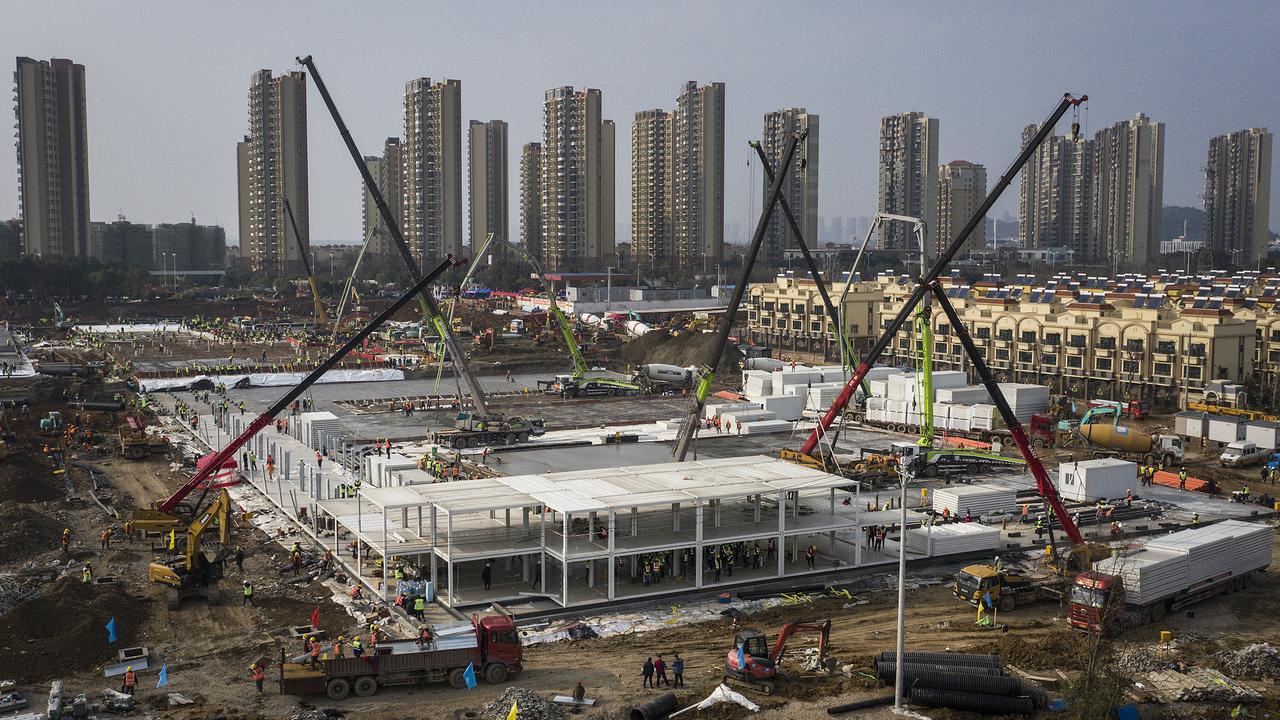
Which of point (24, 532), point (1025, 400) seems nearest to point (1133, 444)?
point (1025, 400)

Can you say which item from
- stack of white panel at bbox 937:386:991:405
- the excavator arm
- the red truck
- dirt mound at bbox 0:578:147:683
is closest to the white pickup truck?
stack of white panel at bbox 937:386:991:405

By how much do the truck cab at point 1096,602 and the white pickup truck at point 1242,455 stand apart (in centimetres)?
2215

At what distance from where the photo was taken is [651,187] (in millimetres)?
157125

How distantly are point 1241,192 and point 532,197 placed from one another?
108 meters

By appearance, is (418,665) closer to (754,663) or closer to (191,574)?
(754,663)

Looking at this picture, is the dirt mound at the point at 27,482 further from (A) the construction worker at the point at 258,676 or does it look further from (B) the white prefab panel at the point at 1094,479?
(B) the white prefab panel at the point at 1094,479

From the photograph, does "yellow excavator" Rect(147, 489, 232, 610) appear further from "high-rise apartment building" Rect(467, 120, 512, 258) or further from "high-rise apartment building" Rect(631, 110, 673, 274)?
"high-rise apartment building" Rect(467, 120, 512, 258)

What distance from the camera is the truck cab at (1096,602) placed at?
2135cm

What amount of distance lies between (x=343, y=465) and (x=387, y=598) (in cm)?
1348

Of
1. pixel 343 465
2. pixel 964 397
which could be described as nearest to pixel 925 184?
pixel 964 397

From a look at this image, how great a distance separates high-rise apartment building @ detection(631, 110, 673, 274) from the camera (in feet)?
507

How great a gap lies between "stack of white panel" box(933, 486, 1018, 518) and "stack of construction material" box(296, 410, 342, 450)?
21.1m

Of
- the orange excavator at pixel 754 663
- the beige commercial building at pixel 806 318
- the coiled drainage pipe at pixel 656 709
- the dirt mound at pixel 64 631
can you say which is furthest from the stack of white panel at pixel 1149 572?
the beige commercial building at pixel 806 318

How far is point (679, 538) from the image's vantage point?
25.0 meters
